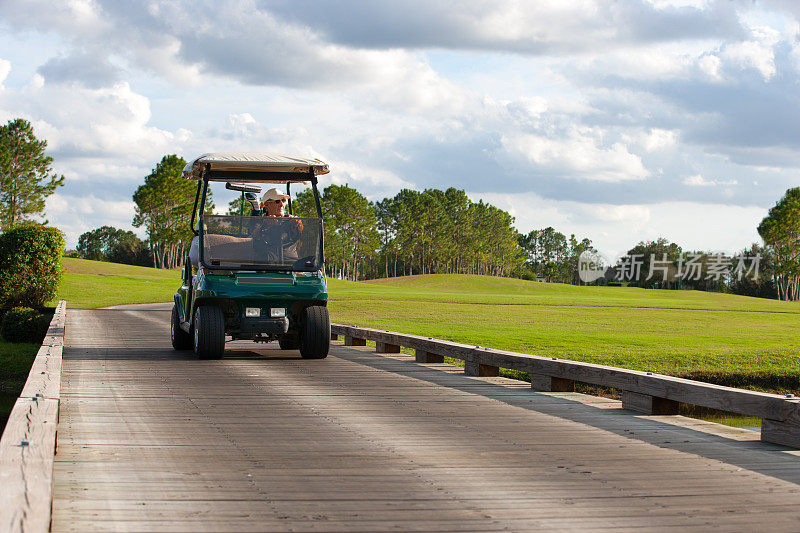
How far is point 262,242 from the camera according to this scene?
13508 millimetres

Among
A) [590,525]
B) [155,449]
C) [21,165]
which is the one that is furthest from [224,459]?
[21,165]

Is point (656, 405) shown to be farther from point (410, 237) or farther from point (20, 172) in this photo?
point (410, 237)

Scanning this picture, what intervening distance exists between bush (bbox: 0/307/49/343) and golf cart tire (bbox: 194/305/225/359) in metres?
10.1

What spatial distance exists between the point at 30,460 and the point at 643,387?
6.03 m

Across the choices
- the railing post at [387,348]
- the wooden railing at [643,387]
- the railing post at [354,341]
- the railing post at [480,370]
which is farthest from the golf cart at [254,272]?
the railing post at [354,341]

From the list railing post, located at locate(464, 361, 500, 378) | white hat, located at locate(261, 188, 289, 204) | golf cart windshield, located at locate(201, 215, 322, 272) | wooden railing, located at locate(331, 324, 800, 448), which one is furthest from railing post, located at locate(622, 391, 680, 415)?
white hat, located at locate(261, 188, 289, 204)

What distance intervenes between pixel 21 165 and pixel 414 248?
6858cm

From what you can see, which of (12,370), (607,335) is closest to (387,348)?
(12,370)

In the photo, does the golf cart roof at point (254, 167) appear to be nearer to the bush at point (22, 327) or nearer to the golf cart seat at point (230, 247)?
the golf cart seat at point (230, 247)

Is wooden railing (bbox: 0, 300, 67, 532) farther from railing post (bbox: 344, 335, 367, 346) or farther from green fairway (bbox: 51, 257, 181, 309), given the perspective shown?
green fairway (bbox: 51, 257, 181, 309)

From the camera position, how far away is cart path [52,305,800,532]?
16.0ft

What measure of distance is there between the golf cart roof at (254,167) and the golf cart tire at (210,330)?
93.8 inches

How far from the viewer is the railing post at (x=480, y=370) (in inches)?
482

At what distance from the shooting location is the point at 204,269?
1297 cm
